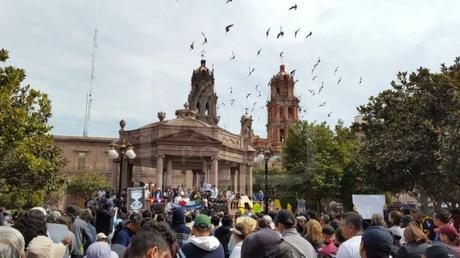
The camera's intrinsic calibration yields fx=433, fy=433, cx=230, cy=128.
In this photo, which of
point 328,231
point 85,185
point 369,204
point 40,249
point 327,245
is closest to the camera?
point 40,249

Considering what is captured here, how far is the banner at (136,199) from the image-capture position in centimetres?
1564

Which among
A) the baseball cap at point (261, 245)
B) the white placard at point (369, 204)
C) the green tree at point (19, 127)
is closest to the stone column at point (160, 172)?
the green tree at point (19, 127)

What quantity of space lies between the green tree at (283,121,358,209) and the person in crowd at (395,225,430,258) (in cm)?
4004

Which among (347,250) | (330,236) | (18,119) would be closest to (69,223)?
(330,236)

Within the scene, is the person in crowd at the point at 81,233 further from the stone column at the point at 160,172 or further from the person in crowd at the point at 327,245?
the stone column at the point at 160,172

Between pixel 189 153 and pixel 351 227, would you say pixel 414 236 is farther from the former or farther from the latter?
pixel 189 153

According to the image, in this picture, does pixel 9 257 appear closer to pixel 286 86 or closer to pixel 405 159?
pixel 405 159

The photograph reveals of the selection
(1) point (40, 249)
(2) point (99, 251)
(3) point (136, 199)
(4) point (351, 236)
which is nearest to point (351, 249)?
(4) point (351, 236)

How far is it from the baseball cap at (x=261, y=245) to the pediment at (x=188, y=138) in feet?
125

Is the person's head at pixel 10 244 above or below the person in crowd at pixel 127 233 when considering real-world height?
above

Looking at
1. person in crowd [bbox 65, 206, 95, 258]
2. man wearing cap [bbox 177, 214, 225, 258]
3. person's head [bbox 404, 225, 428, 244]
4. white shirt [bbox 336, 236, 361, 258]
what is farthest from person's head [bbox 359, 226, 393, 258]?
person in crowd [bbox 65, 206, 95, 258]

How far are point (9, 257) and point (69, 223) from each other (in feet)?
19.3

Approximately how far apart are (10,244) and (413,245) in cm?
530

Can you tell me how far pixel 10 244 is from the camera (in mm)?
3945
